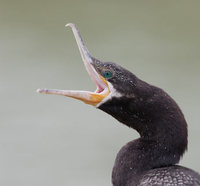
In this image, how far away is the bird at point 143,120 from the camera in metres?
4.65

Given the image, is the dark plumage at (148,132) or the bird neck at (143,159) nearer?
the dark plumage at (148,132)

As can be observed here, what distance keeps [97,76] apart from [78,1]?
23.5 feet

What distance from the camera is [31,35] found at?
431 inches

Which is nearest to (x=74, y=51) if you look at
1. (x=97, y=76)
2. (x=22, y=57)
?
(x=22, y=57)

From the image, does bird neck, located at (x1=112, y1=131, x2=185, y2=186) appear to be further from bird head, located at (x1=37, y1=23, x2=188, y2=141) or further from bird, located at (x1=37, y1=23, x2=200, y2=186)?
bird head, located at (x1=37, y1=23, x2=188, y2=141)

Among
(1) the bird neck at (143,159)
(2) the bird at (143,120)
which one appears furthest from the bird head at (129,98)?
(1) the bird neck at (143,159)

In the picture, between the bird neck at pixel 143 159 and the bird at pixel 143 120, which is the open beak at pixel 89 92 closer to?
the bird at pixel 143 120

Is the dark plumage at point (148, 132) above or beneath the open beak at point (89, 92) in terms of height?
beneath

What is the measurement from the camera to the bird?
183 inches

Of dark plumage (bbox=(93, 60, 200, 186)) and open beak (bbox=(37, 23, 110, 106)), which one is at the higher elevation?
open beak (bbox=(37, 23, 110, 106))

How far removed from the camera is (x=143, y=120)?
4742 mm

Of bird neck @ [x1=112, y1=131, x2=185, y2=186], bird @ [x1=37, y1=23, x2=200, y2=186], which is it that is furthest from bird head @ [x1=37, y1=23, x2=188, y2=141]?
bird neck @ [x1=112, y1=131, x2=185, y2=186]

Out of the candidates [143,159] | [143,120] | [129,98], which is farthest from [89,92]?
[143,159]

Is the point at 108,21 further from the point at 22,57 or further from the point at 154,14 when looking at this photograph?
the point at 22,57
